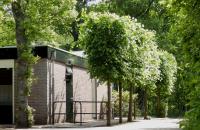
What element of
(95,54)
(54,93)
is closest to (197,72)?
(95,54)

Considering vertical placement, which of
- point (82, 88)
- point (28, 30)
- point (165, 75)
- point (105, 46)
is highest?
point (28, 30)

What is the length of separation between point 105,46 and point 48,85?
159 inches

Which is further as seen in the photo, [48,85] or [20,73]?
[48,85]

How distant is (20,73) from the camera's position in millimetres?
21812

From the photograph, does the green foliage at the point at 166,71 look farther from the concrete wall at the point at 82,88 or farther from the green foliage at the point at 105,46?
the green foliage at the point at 105,46

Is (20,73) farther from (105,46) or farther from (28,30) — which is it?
(105,46)

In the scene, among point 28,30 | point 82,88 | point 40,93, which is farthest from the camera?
point 82,88

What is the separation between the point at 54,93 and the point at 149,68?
189 inches

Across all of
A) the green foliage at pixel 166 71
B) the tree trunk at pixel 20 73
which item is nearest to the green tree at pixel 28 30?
the tree trunk at pixel 20 73

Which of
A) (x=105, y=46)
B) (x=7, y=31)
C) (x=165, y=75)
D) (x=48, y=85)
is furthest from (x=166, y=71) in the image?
(x=7, y=31)

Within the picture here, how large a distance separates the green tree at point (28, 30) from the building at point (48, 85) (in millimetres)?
1661

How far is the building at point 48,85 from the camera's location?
77.4 feet

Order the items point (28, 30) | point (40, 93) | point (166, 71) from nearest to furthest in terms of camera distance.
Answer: point (28, 30) < point (40, 93) < point (166, 71)

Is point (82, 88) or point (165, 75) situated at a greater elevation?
point (165, 75)
